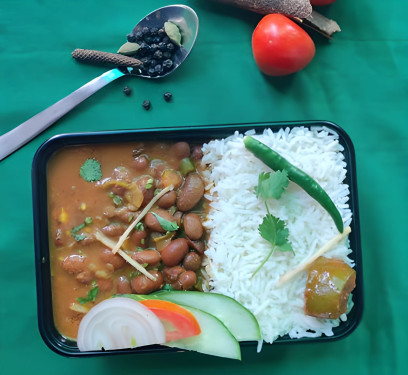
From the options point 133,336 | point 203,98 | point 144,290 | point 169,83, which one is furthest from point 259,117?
point 133,336

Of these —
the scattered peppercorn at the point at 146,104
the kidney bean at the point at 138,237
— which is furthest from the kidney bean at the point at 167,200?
the scattered peppercorn at the point at 146,104

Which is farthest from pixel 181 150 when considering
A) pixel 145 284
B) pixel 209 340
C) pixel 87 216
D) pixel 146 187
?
pixel 209 340

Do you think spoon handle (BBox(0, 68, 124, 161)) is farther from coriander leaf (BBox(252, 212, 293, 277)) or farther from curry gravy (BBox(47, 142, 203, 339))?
coriander leaf (BBox(252, 212, 293, 277))

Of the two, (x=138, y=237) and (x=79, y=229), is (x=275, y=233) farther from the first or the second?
(x=79, y=229)

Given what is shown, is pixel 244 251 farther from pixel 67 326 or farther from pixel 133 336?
pixel 67 326


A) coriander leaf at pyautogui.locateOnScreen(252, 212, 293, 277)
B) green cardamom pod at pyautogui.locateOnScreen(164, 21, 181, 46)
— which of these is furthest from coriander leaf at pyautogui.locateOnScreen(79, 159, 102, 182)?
coriander leaf at pyautogui.locateOnScreen(252, 212, 293, 277)
